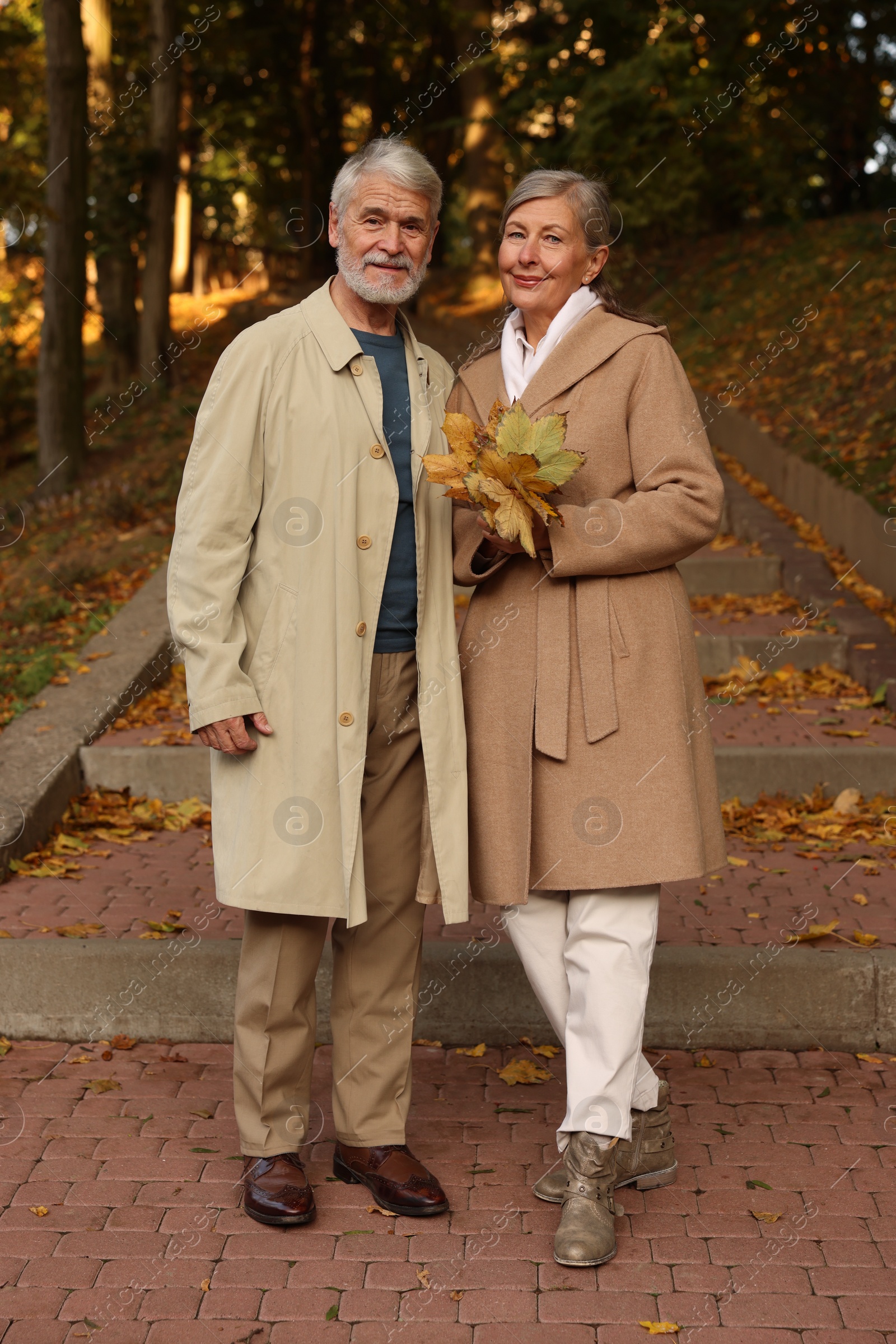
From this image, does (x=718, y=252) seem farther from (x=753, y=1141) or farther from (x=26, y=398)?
(x=753, y=1141)

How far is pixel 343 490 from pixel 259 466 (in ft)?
0.66

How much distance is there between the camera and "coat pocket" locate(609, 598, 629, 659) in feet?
9.90

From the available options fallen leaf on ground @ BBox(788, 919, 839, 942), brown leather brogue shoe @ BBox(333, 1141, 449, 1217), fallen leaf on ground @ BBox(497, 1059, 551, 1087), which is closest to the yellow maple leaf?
brown leather brogue shoe @ BBox(333, 1141, 449, 1217)

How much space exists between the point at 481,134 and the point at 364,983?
1754 centimetres

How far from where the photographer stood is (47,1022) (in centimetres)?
401

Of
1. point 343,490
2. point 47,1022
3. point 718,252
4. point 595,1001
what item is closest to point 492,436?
point 343,490

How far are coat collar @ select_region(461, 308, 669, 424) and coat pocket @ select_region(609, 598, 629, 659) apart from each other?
50 cm

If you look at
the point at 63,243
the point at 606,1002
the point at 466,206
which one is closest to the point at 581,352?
the point at 606,1002

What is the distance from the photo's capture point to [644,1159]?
3229 mm

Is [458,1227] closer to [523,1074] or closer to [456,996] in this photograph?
[523,1074]

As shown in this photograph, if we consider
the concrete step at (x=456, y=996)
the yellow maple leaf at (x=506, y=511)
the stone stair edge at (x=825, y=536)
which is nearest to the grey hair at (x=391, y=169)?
the yellow maple leaf at (x=506, y=511)

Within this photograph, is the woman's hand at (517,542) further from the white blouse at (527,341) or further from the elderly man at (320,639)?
the white blouse at (527,341)

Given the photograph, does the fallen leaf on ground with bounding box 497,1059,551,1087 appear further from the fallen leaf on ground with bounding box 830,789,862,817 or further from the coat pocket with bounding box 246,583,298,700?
the fallen leaf on ground with bounding box 830,789,862,817

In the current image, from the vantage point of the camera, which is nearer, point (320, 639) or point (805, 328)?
point (320, 639)
